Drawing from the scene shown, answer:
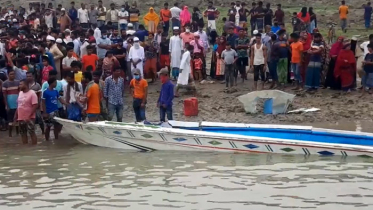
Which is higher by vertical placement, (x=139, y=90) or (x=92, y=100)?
(x=139, y=90)

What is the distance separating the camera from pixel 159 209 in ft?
35.8

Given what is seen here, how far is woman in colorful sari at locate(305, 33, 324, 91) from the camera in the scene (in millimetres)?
18919

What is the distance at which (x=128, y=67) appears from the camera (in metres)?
20.3

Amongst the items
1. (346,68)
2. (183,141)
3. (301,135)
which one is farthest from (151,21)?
(301,135)

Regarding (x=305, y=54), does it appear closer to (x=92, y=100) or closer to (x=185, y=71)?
(x=185, y=71)

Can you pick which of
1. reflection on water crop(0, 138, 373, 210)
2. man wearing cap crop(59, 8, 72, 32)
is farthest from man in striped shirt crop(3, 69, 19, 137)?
man wearing cap crop(59, 8, 72, 32)

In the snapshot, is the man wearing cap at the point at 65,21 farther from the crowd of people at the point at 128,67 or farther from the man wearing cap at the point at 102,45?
the man wearing cap at the point at 102,45

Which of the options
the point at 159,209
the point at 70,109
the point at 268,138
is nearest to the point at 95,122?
the point at 70,109

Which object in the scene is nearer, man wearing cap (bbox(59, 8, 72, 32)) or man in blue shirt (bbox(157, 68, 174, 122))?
man in blue shirt (bbox(157, 68, 174, 122))

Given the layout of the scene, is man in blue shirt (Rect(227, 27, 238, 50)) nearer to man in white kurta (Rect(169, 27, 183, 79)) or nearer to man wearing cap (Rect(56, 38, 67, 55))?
man in white kurta (Rect(169, 27, 183, 79))

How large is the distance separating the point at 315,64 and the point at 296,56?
1.88 feet

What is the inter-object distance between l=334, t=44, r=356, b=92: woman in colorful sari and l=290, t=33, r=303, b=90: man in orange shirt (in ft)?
3.20

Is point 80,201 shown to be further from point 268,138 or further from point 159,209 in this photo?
point 268,138

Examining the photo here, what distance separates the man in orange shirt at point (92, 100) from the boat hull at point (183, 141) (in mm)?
449
